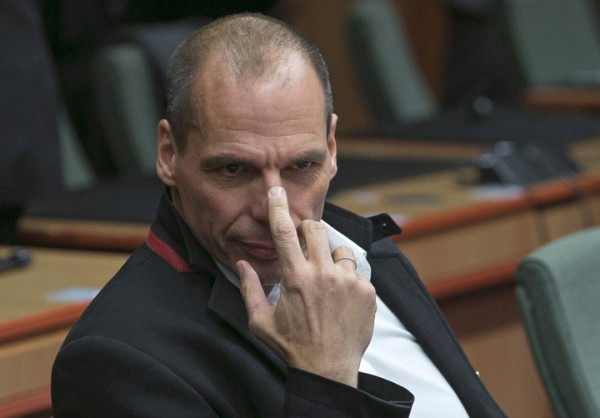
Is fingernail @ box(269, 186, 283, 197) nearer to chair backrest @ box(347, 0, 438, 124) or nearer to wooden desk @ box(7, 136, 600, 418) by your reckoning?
wooden desk @ box(7, 136, 600, 418)

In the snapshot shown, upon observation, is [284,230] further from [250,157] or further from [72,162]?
[72,162]

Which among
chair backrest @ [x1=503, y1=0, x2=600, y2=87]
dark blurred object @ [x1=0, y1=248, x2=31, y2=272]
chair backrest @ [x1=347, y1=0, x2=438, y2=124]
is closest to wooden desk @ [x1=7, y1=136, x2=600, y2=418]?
dark blurred object @ [x1=0, y1=248, x2=31, y2=272]

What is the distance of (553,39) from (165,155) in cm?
410

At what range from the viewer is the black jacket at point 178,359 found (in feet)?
3.73

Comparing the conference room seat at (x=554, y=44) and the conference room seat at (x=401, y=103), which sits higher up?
the conference room seat at (x=554, y=44)

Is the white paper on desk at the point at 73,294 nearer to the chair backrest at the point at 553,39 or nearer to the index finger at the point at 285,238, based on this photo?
the index finger at the point at 285,238

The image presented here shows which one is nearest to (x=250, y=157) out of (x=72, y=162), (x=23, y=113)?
(x=23, y=113)

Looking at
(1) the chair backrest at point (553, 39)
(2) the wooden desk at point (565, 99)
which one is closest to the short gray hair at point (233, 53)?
(2) the wooden desk at point (565, 99)

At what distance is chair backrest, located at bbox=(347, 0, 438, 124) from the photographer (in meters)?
4.53

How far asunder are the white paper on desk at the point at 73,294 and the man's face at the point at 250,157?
26.3 inches

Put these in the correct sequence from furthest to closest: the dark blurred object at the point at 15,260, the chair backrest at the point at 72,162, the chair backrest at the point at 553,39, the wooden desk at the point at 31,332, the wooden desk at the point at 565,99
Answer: the chair backrest at the point at 553,39 < the wooden desk at the point at 565,99 < the chair backrest at the point at 72,162 < the dark blurred object at the point at 15,260 < the wooden desk at the point at 31,332

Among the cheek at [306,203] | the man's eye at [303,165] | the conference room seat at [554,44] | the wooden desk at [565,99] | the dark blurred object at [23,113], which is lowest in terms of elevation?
the dark blurred object at [23,113]

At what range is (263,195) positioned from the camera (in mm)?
1249

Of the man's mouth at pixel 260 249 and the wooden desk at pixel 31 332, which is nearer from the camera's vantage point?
the man's mouth at pixel 260 249
